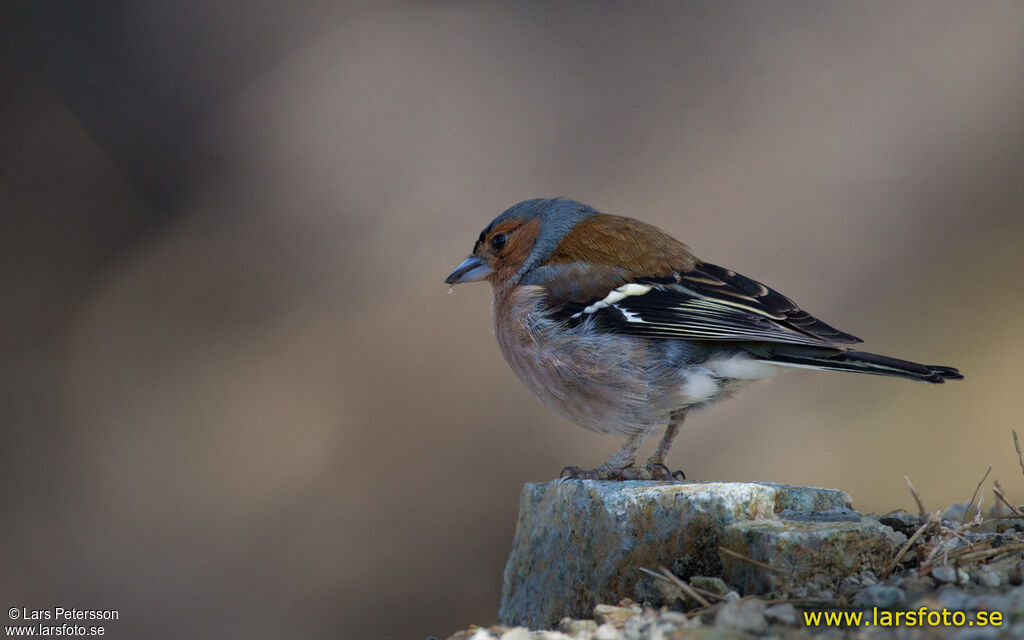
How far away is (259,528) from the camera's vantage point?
7.20 m

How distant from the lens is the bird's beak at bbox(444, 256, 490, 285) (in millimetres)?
5082

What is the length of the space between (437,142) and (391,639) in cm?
415

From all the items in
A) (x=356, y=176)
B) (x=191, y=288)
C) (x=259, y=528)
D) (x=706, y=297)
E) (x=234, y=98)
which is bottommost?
(x=259, y=528)

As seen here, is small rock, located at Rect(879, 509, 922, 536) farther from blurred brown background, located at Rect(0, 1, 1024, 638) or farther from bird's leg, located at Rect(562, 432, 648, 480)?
blurred brown background, located at Rect(0, 1, 1024, 638)

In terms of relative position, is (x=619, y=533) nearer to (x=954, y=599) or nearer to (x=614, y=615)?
(x=614, y=615)

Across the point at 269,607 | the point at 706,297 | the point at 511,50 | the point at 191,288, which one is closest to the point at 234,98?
the point at 191,288

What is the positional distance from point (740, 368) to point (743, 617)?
190 centimetres

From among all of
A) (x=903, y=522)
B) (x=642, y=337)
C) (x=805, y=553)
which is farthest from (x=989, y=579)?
(x=642, y=337)

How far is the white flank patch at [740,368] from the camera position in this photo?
4.13 m

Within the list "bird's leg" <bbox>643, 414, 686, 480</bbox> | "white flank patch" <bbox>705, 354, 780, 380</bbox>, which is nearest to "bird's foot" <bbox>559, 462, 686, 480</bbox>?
"bird's leg" <bbox>643, 414, 686, 480</bbox>

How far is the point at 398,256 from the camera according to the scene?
7902 mm

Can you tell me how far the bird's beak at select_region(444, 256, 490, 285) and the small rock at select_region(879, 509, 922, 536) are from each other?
8.10 feet

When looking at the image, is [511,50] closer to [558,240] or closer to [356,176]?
[356,176]

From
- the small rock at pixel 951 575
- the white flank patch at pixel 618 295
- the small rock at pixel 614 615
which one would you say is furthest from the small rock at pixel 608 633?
the white flank patch at pixel 618 295
